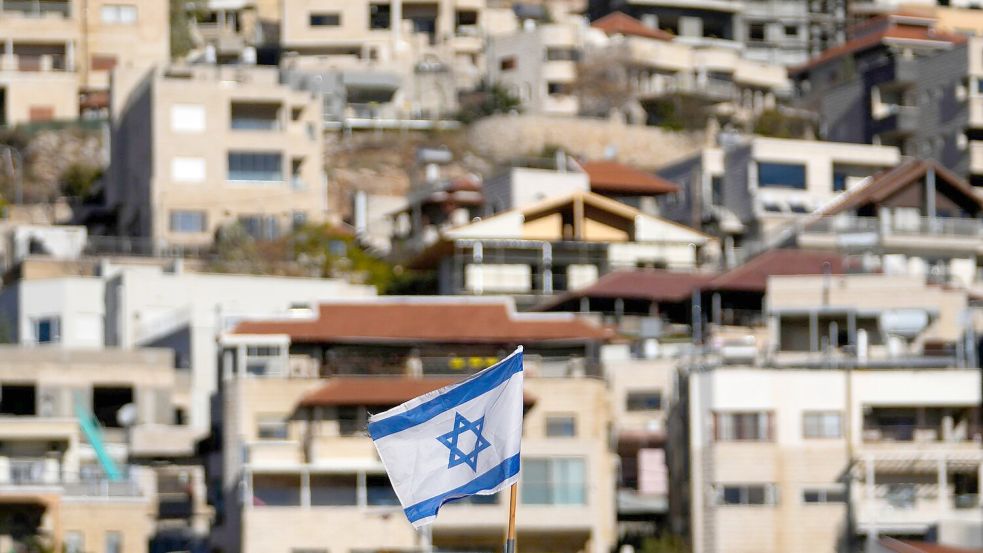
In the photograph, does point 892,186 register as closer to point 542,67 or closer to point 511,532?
point 542,67

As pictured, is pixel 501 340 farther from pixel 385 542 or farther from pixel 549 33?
pixel 549 33

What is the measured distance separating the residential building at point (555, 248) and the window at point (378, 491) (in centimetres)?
2026

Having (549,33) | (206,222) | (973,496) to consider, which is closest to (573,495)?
(973,496)

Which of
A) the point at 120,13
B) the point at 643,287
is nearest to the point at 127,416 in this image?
the point at 643,287

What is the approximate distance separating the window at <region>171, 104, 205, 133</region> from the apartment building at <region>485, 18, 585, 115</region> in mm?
23158

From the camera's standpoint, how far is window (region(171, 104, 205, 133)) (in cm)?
8625

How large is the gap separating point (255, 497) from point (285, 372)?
11.9 feet

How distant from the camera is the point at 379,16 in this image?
114125 millimetres

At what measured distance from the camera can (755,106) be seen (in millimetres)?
111062

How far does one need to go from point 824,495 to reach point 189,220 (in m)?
33.8

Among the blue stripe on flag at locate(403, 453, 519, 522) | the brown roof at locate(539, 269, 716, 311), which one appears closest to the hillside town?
the brown roof at locate(539, 269, 716, 311)

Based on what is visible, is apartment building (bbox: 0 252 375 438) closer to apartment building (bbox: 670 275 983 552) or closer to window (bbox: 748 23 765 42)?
apartment building (bbox: 670 275 983 552)

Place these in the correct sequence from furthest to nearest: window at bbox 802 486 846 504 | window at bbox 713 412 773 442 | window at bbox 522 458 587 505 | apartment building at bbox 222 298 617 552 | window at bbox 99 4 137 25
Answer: window at bbox 99 4 137 25, window at bbox 713 412 773 442, window at bbox 802 486 846 504, window at bbox 522 458 587 505, apartment building at bbox 222 298 617 552

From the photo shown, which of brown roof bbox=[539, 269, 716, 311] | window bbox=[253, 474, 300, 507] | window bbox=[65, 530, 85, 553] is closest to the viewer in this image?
window bbox=[253, 474, 300, 507]
